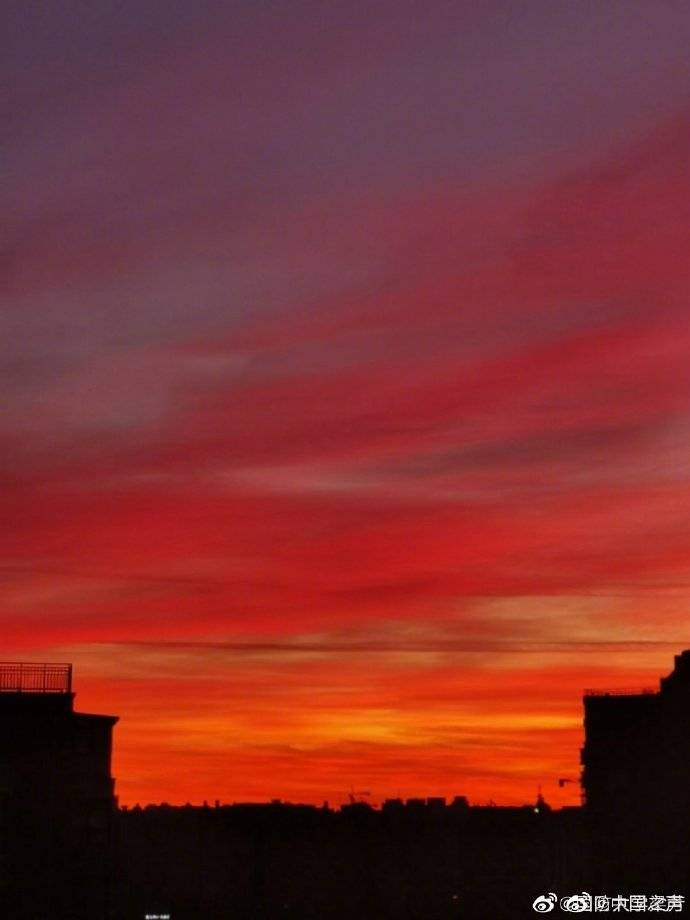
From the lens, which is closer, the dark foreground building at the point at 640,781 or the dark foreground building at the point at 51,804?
the dark foreground building at the point at 51,804

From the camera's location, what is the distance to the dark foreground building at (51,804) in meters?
84.8

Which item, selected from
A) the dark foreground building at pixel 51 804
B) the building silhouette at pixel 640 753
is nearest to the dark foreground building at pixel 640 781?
the building silhouette at pixel 640 753

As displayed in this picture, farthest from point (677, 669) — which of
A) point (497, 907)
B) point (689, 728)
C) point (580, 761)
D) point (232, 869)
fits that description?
point (232, 869)

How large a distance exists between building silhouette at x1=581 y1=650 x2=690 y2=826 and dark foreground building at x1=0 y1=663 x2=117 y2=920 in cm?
4529

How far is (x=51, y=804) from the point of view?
85.2 m

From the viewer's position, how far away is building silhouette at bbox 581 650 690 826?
11550cm

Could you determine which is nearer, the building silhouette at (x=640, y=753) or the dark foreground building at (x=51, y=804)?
the dark foreground building at (x=51, y=804)

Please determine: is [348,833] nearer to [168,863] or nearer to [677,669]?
[168,863]

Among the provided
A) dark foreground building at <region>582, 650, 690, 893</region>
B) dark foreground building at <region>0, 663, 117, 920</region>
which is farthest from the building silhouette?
dark foreground building at <region>0, 663, 117, 920</region>

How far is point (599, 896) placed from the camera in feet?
378

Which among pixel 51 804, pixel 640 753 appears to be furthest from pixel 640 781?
pixel 51 804

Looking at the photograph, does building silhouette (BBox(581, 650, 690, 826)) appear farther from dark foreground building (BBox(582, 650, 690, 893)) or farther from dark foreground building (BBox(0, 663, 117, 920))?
dark foreground building (BBox(0, 663, 117, 920))

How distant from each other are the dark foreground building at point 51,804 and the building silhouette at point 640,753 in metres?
45.3

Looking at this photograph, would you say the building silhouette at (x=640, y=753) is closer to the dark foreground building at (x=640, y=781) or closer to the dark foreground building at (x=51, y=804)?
the dark foreground building at (x=640, y=781)
